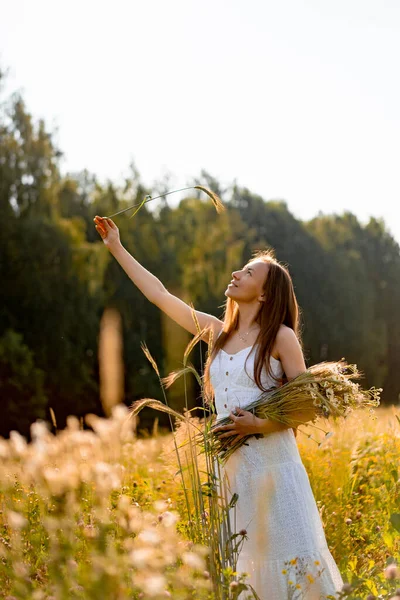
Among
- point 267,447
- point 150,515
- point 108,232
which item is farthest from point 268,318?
point 150,515

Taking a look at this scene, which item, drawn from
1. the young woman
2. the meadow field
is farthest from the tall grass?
the young woman

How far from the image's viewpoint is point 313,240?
37.2 m

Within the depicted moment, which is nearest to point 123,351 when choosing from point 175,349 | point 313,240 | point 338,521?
point 175,349

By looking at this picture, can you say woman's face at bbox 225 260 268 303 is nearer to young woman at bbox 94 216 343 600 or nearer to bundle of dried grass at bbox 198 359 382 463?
young woman at bbox 94 216 343 600

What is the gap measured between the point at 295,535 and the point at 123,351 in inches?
846

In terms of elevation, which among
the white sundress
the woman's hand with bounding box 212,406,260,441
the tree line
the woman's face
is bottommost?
the white sundress

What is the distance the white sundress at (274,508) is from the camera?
3611 millimetres

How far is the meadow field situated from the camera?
7.80ft

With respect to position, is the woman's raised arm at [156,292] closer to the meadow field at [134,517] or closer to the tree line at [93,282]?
the meadow field at [134,517]

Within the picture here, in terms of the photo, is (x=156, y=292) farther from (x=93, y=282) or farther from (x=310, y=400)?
(x=93, y=282)

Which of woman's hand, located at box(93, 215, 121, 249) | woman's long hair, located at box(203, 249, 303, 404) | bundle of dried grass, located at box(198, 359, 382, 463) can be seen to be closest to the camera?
bundle of dried grass, located at box(198, 359, 382, 463)

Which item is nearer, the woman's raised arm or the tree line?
the woman's raised arm

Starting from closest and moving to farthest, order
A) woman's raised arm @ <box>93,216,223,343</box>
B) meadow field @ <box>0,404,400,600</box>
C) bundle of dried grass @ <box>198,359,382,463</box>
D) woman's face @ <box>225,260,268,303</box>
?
1. meadow field @ <box>0,404,400,600</box>
2. bundle of dried grass @ <box>198,359,382,463</box>
3. woman's face @ <box>225,260,268,303</box>
4. woman's raised arm @ <box>93,216,223,343</box>

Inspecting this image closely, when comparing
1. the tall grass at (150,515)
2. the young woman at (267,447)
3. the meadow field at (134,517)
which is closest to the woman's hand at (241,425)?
the young woman at (267,447)
